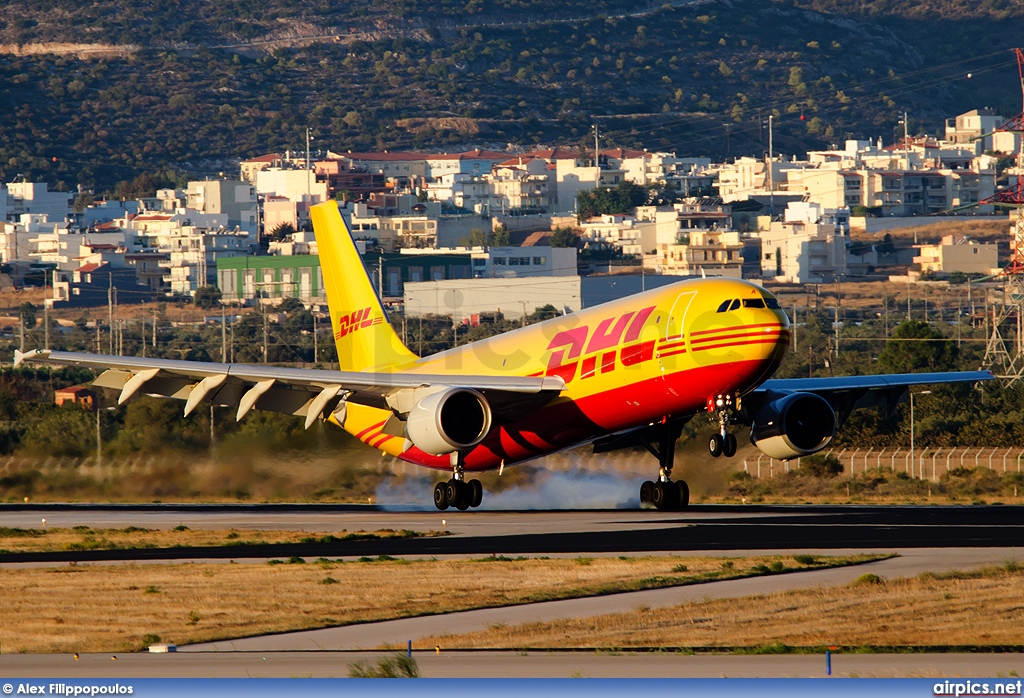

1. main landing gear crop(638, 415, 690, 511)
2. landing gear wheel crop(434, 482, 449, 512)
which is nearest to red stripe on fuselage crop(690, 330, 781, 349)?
main landing gear crop(638, 415, 690, 511)

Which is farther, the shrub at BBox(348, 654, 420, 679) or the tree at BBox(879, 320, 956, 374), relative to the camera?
the tree at BBox(879, 320, 956, 374)

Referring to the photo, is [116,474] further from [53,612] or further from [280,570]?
[53,612]

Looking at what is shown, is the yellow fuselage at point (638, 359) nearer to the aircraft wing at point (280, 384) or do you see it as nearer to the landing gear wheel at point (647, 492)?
the aircraft wing at point (280, 384)

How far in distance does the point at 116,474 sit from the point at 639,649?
1424 inches

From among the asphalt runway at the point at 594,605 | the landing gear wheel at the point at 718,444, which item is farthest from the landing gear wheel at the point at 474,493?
the asphalt runway at the point at 594,605

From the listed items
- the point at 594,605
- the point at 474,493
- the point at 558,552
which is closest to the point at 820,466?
the point at 474,493

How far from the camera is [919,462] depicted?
Answer: 67.4 meters

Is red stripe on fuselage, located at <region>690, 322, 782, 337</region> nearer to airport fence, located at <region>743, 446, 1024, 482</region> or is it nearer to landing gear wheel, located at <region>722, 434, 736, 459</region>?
landing gear wheel, located at <region>722, 434, 736, 459</region>

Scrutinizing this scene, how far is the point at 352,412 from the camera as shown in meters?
49.5

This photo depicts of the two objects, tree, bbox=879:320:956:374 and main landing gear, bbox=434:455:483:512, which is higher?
main landing gear, bbox=434:455:483:512

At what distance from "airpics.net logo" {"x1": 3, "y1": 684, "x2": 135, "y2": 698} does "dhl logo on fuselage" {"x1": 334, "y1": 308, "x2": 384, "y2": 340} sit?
34.1 meters

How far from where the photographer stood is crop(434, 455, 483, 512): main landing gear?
142ft

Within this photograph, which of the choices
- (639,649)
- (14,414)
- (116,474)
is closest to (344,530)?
(116,474)

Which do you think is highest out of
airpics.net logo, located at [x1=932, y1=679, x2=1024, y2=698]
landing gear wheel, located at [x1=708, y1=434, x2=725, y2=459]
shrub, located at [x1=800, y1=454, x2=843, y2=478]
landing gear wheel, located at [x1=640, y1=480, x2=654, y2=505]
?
airpics.net logo, located at [x1=932, y1=679, x2=1024, y2=698]
